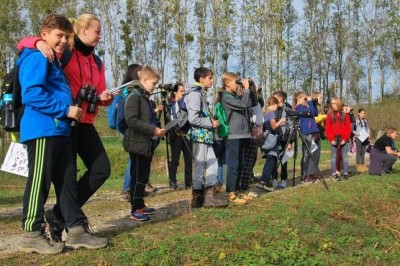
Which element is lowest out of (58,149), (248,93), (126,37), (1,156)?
(1,156)

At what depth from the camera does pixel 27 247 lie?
14.7 ft

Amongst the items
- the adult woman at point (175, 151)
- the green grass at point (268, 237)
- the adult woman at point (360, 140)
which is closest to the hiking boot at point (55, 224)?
the green grass at point (268, 237)

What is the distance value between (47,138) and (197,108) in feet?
8.69

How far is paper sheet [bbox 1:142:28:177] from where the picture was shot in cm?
468

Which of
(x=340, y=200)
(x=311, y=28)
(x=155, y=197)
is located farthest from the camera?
(x=311, y=28)

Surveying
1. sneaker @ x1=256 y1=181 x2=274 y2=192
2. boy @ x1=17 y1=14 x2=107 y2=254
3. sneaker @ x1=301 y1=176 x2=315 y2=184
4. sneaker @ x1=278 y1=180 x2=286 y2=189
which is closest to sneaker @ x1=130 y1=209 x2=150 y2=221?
boy @ x1=17 y1=14 x2=107 y2=254

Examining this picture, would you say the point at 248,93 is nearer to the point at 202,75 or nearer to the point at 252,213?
the point at 202,75

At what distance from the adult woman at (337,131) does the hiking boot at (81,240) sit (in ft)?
23.7

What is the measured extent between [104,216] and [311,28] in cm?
4699

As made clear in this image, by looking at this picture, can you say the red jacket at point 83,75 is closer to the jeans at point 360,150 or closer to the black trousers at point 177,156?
the black trousers at point 177,156

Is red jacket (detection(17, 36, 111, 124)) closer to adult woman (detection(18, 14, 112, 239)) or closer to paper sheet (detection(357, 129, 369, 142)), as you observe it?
adult woman (detection(18, 14, 112, 239))

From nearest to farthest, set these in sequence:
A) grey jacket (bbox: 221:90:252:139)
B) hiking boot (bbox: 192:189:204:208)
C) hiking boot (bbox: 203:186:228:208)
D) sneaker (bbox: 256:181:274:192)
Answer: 1. hiking boot (bbox: 203:186:228:208)
2. hiking boot (bbox: 192:189:204:208)
3. grey jacket (bbox: 221:90:252:139)
4. sneaker (bbox: 256:181:274:192)

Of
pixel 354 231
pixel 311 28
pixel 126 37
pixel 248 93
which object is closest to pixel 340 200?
pixel 354 231

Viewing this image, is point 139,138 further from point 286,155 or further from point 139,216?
point 286,155
